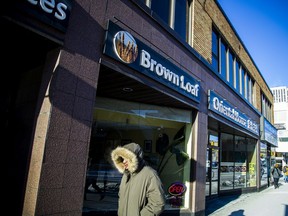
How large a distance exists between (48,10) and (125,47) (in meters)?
1.74

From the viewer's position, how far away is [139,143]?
7.43 m

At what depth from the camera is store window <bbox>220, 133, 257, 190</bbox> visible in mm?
12727

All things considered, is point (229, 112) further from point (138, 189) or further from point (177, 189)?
point (138, 189)

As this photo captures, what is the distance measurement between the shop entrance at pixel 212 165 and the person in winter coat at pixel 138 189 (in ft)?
26.0

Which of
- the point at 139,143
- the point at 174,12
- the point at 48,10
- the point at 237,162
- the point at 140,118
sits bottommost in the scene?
the point at 237,162

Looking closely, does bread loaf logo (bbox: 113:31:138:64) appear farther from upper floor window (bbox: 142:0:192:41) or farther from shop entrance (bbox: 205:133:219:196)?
shop entrance (bbox: 205:133:219:196)

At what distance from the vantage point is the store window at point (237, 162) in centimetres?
1273

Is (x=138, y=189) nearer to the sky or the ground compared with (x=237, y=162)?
nearer to the ground

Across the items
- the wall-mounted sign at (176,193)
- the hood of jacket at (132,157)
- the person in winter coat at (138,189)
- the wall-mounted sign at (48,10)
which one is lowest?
the wall-mounted sign at (176,193)

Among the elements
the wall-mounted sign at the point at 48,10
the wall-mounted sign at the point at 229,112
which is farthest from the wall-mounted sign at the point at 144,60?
the wall-mounted sign at the point at 229,112

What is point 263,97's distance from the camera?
18.5m

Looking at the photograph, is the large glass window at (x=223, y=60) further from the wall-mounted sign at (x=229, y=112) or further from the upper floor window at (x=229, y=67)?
the wall-mounted sign at (x=229, y=112)

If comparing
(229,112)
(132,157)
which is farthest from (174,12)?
(132,157)

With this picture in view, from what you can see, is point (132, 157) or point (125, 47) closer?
point (132, 157)
